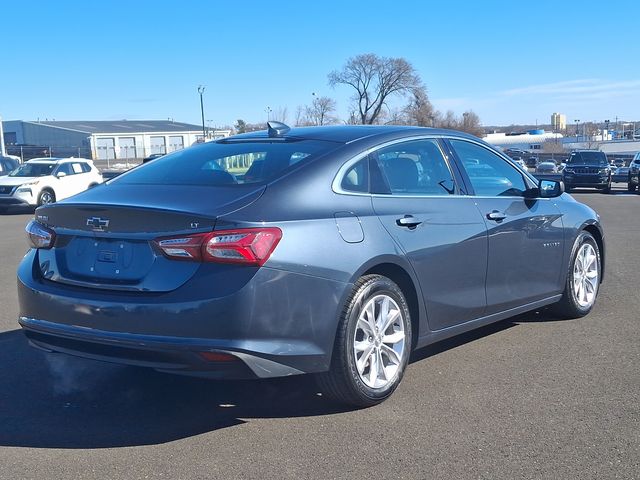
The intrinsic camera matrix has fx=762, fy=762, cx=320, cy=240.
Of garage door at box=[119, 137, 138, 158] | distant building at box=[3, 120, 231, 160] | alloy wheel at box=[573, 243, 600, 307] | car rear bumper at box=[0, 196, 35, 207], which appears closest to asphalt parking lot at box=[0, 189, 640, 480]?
alloy wheel at box=[573, 243, 600, 307]

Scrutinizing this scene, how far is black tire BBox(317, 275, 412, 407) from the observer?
430 centimetres

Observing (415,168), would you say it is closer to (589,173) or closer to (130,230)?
(130,230)

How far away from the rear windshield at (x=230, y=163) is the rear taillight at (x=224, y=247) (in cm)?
60

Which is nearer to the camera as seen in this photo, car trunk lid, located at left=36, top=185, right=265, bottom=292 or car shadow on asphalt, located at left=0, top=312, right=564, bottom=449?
car trunk lid, located at left=36, top=185, right=265, bottom=292

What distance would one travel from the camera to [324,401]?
471cm

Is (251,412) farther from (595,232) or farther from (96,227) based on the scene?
(595,232)

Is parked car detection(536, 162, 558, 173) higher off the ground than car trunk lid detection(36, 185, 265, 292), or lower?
lower

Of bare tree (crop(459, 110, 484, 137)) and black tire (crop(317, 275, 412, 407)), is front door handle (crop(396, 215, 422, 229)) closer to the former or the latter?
black tire (crop(317, 275, 412, 407))

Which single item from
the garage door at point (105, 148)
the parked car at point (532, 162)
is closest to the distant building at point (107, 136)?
the garage door at point (105, 148)

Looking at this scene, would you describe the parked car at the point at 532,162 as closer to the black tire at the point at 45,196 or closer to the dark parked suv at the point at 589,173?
the dark parked suv at the point at 589,173

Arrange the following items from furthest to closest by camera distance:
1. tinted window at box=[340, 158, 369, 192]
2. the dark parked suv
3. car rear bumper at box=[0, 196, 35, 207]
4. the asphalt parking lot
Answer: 1. the dark parked suv
2. car rear bumper at box=[0, 196, 35, 207]
3. tinted window at box=[340, 158, 369, 192]
4. the asphalt parking lot

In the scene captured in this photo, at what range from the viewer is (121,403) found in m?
4.71

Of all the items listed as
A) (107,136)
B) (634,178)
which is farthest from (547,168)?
(107,136)

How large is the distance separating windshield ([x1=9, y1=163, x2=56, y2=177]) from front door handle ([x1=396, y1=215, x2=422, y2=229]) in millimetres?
19573
